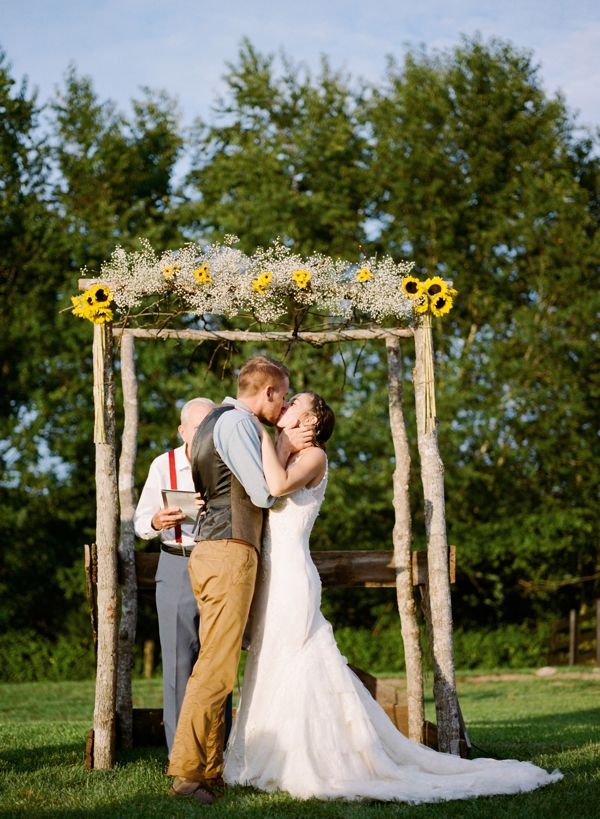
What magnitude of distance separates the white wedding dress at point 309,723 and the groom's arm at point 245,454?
28 centimetres

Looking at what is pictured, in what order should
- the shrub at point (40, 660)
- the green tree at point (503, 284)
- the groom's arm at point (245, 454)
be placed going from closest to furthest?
the groom's arm at point (245, 454), the shrub at point (40, 660), the green tree at point (503, 284)

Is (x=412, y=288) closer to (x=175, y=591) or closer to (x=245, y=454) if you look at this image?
(x=245, y=454)

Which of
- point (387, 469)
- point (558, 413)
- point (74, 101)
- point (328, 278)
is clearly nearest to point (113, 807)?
point (328, 278)

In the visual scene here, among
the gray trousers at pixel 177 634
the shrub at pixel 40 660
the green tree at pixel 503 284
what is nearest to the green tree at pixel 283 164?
the green tree at pixel 503 284

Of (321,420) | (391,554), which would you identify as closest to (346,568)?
(391,554)

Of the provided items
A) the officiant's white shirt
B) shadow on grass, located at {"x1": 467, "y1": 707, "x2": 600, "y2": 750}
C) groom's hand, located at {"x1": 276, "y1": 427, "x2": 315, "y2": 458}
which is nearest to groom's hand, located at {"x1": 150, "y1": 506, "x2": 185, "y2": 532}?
the officiant's white shirt

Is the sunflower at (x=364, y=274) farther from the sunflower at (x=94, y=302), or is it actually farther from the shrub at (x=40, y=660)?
the shrub at (x=40, y=660)

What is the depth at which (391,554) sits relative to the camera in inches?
287

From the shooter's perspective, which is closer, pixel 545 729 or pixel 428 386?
pixel 428 386

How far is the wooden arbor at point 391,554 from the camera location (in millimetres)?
6473

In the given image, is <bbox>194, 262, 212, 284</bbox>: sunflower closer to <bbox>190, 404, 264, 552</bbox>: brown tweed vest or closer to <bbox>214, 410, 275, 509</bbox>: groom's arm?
<bbox>190, 404, 264, 552</bbox>: brown tweed vest

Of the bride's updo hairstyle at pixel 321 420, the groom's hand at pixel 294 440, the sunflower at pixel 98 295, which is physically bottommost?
the groom's hand at pixel 294 440

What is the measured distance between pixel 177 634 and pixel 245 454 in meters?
1.50

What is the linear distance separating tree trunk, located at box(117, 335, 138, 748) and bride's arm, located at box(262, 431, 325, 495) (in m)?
1.95
